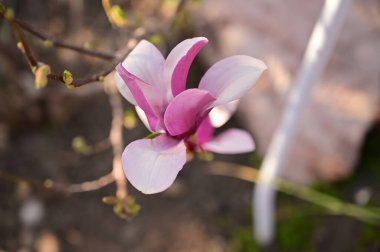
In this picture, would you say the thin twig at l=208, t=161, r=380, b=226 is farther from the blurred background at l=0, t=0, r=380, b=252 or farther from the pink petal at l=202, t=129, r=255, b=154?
the pink petal at l=202, t=129, r=255, b=154

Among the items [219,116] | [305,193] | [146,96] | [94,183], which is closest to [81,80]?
[146,96]

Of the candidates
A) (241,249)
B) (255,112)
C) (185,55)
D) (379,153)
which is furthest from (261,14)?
(185,55)

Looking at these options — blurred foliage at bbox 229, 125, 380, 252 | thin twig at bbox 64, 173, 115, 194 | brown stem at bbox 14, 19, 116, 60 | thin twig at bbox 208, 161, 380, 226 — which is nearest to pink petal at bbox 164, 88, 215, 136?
brown stem at bbox 14, 19, 116, 60

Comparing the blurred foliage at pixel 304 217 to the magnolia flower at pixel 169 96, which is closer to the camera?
the magnolia flower at pixel 169 96

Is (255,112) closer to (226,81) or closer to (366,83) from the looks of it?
(366,83)

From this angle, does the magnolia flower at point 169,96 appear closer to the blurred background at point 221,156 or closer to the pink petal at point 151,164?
the pink petal at point 151,164

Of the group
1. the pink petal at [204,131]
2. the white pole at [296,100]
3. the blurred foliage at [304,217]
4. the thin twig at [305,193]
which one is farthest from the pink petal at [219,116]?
the blurred foliage at [304,217]

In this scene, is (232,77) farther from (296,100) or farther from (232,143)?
(296,100)
